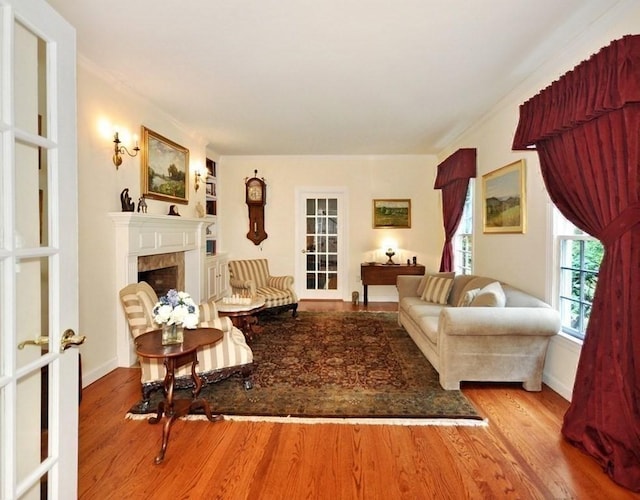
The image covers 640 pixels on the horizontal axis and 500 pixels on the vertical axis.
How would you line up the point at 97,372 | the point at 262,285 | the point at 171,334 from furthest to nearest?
the point at 262,285, the point at 97,372, the point at 171,334

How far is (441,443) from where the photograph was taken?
214cm

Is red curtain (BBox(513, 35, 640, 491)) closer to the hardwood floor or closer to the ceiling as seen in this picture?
the hardwood floor

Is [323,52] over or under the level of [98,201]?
over

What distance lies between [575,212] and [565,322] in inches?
38.9

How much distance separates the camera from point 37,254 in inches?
43.5

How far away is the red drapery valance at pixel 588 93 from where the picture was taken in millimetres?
1854

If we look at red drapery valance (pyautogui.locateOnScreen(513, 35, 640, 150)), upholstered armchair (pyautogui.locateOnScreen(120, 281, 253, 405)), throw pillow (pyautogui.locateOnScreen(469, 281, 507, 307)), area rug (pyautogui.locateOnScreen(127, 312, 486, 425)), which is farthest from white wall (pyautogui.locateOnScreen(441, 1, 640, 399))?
upholstered armchair (pyautogui.locateOnScreen(120, 281, 253, 405))

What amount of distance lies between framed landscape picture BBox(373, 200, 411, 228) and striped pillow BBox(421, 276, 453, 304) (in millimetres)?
2263

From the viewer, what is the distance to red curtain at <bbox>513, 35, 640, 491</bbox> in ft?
6.07

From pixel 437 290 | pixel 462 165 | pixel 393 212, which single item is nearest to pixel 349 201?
pixel 393 212

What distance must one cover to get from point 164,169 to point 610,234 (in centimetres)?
419

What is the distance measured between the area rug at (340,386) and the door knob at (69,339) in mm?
1472

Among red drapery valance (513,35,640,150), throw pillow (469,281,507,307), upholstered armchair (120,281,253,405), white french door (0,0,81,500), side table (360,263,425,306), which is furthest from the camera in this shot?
side table (360,263,425,306)

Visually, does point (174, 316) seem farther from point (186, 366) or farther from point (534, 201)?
point (534, 201)
